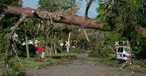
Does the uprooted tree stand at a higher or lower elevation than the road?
higher

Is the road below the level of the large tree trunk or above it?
below

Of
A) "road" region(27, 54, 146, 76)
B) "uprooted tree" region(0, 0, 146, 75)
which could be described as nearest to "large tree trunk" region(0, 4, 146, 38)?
"uprooted tree" region(0, 0, 146, 75)

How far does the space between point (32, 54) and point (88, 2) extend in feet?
136

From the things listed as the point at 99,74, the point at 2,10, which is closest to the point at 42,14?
the point at 2,10

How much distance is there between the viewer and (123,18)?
7844mm

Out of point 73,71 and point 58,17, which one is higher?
point 58,17

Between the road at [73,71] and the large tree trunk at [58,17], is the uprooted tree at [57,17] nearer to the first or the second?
the large tree trunk at [58,17]

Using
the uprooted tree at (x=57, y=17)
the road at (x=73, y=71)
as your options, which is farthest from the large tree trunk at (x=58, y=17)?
the road at (x=73, y=71)

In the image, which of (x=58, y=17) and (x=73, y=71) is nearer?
(x=58, y=17)

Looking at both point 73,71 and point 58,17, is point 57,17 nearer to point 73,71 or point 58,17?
point 58,17

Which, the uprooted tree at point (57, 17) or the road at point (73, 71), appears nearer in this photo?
the uprooted tree at point (57, 17)

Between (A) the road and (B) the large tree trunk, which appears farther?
(A) the road

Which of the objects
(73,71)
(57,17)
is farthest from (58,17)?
(73,71)

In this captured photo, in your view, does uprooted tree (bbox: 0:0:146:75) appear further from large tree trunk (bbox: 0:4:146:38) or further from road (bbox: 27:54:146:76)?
road (bbox: 27:54:146:76)
